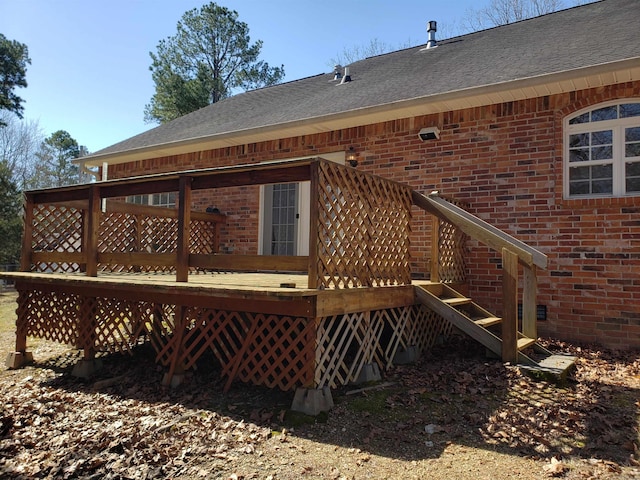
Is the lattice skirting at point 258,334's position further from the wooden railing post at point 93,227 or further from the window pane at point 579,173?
the window pane at point 579,173

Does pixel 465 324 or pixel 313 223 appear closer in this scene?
pixel 313 223

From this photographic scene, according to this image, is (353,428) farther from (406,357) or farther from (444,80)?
(444,80)

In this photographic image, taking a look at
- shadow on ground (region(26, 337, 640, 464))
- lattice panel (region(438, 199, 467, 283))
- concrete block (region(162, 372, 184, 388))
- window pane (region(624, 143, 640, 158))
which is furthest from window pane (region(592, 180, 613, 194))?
concrete block (region(162, 372, 184, 388))

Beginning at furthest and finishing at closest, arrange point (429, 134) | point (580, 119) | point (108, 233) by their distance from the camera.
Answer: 1. point (108, 233)
2. point (429, 134)
3. point (580, 119)

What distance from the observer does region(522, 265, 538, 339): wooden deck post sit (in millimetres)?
4991

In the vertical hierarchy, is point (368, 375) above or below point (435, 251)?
below

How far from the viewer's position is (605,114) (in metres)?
5.79

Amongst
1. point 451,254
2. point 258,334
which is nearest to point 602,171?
point 451,254

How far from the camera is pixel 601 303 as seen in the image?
5688 mm

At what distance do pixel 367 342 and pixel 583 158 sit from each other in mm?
3612

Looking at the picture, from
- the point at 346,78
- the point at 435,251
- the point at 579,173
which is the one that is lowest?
the point at 435,251

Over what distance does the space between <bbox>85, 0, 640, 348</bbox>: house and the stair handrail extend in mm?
1233

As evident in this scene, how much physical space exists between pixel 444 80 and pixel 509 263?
11.5 ft

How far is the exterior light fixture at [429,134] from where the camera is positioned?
6.89 m
